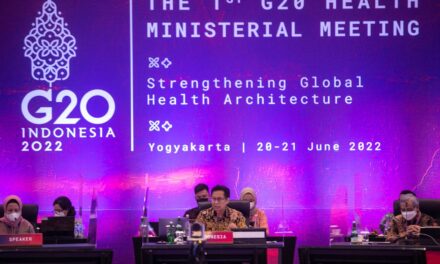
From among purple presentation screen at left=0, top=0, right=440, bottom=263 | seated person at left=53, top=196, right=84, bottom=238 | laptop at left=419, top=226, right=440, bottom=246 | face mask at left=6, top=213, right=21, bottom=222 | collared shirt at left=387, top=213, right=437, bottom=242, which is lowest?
laptop at left=419, top=226, right=440, bottom=246

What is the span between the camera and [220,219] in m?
6.54

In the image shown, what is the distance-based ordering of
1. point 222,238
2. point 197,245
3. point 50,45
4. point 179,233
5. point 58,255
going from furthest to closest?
point 50,45 < point 179,233 < point 222,238 < point 58,255 < point 197,245

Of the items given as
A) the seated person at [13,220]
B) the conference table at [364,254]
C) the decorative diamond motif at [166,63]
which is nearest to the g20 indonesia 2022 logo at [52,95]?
the decorative diamond motif at [166,63]

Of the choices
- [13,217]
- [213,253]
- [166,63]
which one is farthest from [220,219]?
[166,63]

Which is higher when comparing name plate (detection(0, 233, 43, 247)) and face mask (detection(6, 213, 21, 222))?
face mask (detection(6, 213, 21, 222))

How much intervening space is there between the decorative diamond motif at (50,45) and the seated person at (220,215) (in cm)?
269

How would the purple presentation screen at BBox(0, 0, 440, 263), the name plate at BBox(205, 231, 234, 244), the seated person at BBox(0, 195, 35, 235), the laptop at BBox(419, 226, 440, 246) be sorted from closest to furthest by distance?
1. the name plate at BBox(205, 231, 234, 244)
2. the laptop at BBox(419, 226, 440, 246)
3. the seated person at BBox(0, 195, 35, 235)
4. the purple presentation screen at BBox(0, 0, 440, 263)

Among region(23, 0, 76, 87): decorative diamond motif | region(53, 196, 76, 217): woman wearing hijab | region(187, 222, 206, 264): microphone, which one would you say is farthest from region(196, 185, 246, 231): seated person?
region(23, 0, 76, 87): decorative diamond motif

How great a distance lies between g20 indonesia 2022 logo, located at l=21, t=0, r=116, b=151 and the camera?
8.33 metres

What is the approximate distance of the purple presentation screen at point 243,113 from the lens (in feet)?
27.2

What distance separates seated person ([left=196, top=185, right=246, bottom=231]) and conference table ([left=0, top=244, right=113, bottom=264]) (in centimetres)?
185

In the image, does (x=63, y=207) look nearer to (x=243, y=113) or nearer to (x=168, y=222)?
(x=243, y=113)

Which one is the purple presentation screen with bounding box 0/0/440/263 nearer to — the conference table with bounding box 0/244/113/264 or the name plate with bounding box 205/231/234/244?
the name plate with bounding box 205/231/234/244

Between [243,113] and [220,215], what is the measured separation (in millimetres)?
1989
